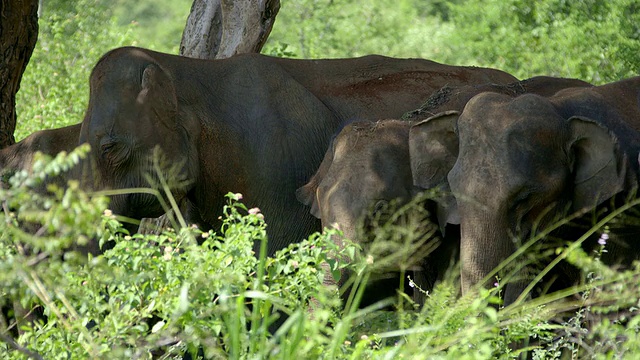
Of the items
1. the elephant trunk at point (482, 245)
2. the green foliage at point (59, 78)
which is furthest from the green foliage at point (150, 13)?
the elephant trunk at point (482, 245)

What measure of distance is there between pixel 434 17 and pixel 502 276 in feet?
74.2

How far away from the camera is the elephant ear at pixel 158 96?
8102 mm

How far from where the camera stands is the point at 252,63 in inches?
344

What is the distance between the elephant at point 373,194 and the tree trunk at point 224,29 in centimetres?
203

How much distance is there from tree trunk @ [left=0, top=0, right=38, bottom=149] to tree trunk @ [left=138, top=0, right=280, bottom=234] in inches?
49.0

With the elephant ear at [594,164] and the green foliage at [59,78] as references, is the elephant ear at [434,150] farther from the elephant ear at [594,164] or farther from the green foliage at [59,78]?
the green foliage at [59,78]

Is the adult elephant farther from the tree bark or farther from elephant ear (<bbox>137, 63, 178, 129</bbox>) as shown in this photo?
the tree bark

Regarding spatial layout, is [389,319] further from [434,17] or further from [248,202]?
[434,17]

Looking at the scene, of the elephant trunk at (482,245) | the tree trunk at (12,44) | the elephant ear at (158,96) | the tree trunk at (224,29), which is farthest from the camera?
the tree trunk at (224,29)

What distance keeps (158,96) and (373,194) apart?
4.73ft

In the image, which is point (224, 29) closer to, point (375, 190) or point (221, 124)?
point (221, 124)

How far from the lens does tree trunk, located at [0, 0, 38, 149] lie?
30.0 ft

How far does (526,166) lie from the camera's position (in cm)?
718

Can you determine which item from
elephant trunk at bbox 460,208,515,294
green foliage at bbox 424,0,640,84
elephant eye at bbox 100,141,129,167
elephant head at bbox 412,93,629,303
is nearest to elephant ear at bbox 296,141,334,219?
elephant head at bbox 412,93,629,303
